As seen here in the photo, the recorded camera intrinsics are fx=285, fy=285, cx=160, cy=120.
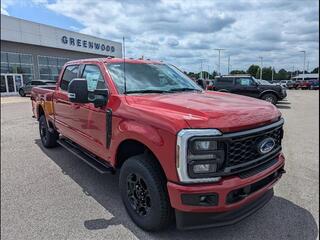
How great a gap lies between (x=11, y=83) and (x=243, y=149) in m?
32.4

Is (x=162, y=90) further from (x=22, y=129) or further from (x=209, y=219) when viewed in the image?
(x=22, y=129)

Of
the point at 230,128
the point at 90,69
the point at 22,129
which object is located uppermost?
the point at 90,69

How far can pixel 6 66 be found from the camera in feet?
98.0

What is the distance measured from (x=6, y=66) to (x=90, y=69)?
29827 mm

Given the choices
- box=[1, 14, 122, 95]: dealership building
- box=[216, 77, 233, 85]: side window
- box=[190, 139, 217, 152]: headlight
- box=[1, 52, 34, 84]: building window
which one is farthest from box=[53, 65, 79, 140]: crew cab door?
box=[1, 52, 34, 84]: building window

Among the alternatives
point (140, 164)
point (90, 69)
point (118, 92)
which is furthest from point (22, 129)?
point (140, 164)

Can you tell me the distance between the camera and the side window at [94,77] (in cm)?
406

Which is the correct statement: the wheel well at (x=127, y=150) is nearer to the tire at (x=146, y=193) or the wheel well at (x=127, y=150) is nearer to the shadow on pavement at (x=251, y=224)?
the tire at (x=146, y=193)

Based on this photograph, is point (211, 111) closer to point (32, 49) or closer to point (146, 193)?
point (146, 193)

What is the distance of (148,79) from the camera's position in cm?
415

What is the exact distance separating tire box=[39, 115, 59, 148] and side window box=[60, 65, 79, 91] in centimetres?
138

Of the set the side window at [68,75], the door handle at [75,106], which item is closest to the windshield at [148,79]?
the door handle at [75,106]

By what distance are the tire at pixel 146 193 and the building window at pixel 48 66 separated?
33.5m

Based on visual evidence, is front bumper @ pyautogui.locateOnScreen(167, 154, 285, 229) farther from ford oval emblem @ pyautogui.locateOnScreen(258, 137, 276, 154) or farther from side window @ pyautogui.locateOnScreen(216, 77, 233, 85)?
side window @ pyautogui.locateOnScreen(216, 77, 233, 85)
